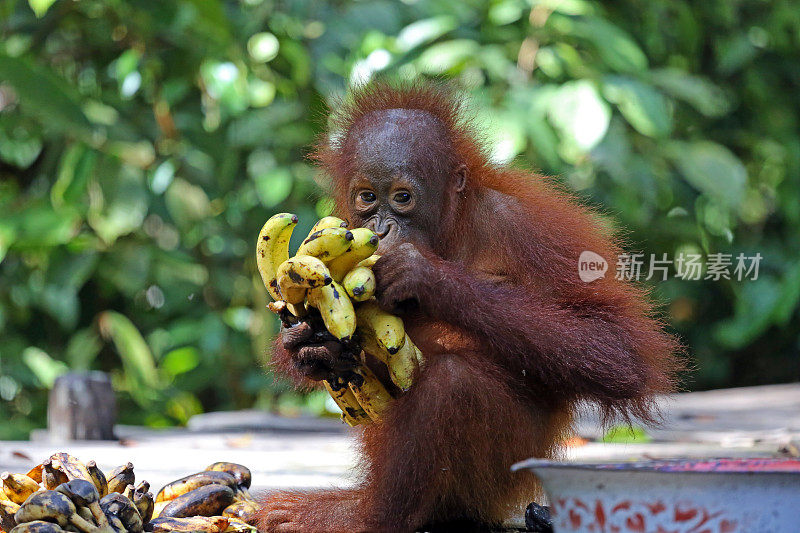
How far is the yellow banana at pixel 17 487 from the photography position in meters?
2.05

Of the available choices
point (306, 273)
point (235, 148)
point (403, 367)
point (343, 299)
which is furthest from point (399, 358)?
point (235, 148)

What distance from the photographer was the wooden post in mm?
3965

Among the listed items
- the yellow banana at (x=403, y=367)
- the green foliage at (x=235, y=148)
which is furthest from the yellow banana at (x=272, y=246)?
the green foliage at (x=235, y=148)

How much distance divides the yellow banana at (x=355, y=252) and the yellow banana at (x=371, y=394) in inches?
10.1

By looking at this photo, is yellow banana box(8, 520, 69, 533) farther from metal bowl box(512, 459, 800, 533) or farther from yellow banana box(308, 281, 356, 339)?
metal bowl box(512, 459, 800, 533)

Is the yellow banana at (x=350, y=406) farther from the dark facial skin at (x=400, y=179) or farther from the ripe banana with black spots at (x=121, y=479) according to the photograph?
the ripe banana with black spots at (x=121, y=479)

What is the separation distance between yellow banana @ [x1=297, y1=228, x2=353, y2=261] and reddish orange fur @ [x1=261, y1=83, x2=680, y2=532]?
22 cm

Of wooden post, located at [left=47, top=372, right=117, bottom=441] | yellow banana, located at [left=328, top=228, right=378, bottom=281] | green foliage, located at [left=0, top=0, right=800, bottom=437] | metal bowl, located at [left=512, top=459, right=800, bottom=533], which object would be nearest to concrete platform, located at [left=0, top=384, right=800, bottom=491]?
wooden post, located at [left=47, top=372, right=117, bottom=441]

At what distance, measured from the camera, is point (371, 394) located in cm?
226

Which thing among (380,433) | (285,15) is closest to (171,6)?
(285,15)

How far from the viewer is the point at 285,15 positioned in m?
5.28

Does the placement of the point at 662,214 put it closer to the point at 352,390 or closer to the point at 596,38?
the point at 596,38

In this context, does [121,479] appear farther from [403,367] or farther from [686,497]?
[686,497]

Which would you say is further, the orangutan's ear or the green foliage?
the green foliage
